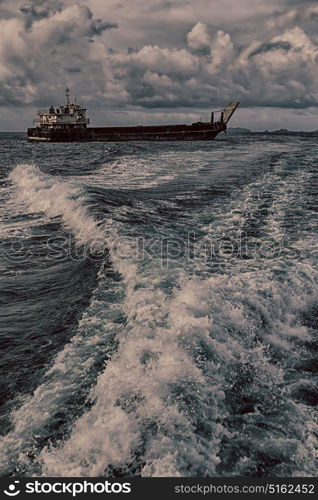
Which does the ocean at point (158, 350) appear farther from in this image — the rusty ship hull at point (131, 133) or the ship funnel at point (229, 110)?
the ship funnel at point (229, 110)

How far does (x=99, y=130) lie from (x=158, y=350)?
87.6 meters

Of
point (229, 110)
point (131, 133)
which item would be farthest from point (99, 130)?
point (229, 110)

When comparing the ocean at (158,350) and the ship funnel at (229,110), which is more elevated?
the ship funnel at (229,110)

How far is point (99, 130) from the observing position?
86000 mm

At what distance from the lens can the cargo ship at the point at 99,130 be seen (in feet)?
281

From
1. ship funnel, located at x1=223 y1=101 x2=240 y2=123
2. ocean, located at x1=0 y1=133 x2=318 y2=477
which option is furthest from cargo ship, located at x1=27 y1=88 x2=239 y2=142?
ocean, located at x1=0 y1=133 x2=318 y2=477

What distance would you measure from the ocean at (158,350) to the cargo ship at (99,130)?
77.8 metres

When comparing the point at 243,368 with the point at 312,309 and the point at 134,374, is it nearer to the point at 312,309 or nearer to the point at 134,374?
the point at 134,374

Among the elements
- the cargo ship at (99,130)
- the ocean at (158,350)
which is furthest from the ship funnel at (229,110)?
the ocean at (158,350)

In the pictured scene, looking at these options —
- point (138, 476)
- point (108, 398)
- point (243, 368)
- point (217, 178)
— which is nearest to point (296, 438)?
point (243, 368)

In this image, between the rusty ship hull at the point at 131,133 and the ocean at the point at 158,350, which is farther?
the rusty ship hull at the point at 131,133

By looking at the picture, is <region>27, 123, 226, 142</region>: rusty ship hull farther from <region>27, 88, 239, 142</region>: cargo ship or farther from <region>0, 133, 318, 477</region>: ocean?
<region>0, 133, 318, 477</region>: ocean

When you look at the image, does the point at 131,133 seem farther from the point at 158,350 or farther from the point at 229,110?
the point at 158,350

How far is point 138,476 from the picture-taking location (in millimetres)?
3756
